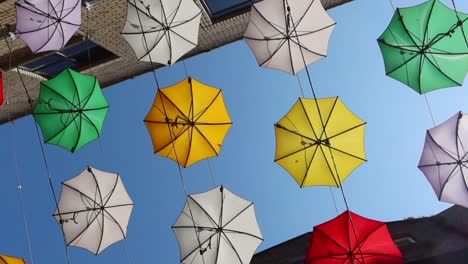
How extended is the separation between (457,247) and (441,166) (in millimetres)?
3385

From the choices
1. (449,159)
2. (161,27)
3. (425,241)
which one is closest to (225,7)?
(161,27)

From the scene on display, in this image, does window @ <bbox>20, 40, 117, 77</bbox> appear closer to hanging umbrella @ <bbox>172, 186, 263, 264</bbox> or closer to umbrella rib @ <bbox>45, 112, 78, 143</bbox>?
umbrella rib @ <bbox>45, 112, 78, 143</bbox>

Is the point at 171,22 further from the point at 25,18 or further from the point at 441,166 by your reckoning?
the point at 441,166

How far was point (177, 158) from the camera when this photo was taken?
12.3 m

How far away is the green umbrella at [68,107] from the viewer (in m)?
12.1

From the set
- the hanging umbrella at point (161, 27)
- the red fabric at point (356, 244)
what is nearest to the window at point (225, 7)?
the hanging umbrella at point (161, 27)

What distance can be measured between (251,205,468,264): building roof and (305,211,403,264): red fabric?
2781 mm

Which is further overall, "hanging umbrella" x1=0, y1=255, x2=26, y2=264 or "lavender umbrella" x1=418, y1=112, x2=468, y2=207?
"lavender umbrella" x1=418, y1=112, x2=468, y2=207

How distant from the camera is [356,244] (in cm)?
1154

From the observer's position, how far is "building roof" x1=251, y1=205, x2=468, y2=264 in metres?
13.4

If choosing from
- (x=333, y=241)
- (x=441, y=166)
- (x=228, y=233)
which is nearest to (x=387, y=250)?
(x=333, y=241)

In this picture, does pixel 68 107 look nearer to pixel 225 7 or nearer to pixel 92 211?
pixel 92 211

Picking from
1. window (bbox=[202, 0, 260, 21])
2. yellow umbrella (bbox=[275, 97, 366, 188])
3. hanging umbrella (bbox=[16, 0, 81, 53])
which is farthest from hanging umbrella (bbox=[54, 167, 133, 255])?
window (bbox=[202, 0, 260, 21])

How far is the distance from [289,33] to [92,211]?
758 cm
